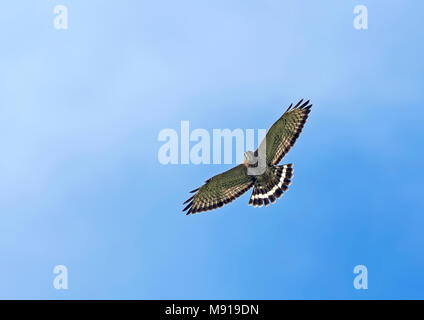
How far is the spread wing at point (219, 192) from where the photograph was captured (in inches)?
615

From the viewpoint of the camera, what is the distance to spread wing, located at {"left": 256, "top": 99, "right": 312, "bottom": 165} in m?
15.3

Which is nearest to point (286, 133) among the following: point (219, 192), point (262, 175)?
point (262, 175)

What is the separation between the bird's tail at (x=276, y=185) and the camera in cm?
1580

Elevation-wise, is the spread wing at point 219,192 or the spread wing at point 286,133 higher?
the spread wing at point 286,133

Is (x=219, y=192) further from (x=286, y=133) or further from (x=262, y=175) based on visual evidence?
(x=286, y=133)

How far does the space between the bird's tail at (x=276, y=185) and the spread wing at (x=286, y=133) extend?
348 millimetres

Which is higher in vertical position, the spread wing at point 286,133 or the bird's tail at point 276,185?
the spread wing at point 286,133

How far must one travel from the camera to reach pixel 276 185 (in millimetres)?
15883

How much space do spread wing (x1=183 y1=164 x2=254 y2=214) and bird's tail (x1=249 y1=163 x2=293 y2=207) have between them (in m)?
0.36

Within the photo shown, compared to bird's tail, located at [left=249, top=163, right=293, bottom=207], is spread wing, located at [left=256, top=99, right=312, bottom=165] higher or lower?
higher

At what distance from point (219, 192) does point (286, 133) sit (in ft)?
7.16
